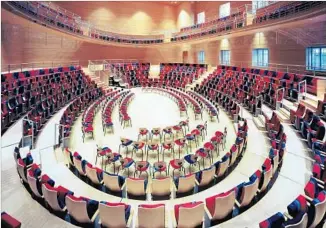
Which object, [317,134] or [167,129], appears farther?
[167,129]

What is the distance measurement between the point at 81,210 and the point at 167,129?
486cm

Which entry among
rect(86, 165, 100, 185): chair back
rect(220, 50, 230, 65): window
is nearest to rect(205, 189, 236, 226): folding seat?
rect(86, 165, 100, 185): chair back

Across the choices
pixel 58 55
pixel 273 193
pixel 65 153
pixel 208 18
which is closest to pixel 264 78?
pixel 273 193

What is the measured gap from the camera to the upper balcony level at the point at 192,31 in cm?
899

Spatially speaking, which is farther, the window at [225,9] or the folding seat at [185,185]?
the window at [225,9]

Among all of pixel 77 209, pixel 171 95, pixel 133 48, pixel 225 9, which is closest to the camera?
pixel 77 209

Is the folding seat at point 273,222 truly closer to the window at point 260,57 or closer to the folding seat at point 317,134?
the folding seat at point 317,134

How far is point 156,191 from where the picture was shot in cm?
448

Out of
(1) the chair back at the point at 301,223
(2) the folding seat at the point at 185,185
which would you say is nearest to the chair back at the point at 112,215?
(2) the folding seat at the point at 185,185

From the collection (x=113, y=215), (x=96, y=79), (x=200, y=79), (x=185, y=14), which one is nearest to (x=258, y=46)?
(x=200, y=79)

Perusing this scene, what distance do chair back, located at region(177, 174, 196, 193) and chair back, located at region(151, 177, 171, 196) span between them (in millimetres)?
201

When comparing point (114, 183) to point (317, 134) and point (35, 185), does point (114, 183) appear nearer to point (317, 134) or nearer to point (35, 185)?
point (35, 185)

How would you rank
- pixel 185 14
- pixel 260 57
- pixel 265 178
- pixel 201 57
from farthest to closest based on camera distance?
pixel 185 14 → pixel 201 57 → pixel 260 57 → pixel 265 178

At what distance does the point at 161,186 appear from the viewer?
4.43 meters
